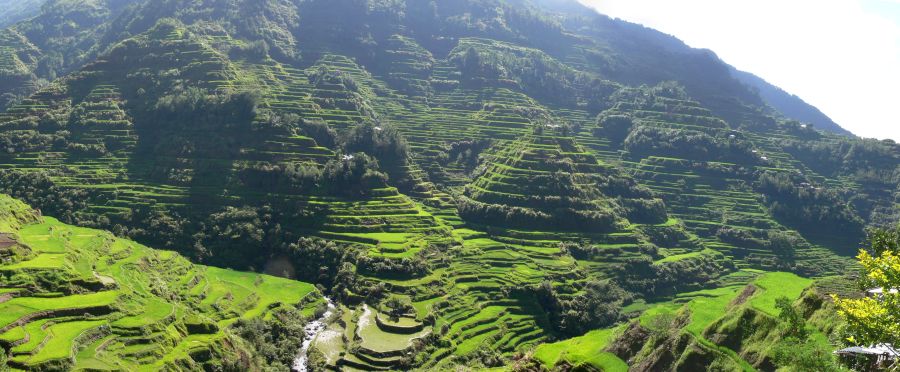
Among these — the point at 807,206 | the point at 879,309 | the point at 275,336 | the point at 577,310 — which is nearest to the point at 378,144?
the point at 577,310

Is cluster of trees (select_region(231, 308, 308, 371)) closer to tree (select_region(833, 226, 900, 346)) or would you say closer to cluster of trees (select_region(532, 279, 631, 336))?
cluster of trees (select_region(532, 279, 631, 336))

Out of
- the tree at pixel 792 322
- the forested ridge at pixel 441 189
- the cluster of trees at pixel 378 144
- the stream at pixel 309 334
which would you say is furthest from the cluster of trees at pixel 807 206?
the tree at pixel 792 322

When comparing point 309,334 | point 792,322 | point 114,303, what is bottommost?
point 309,334

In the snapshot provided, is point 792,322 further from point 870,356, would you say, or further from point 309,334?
point 309,334

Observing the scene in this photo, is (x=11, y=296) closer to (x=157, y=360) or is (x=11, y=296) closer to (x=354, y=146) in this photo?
(x=157, y=360)

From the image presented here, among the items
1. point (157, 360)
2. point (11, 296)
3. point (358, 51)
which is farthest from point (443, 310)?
point (358, 51)

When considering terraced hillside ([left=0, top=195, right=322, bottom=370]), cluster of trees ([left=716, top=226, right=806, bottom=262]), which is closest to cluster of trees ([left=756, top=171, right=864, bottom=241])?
cluster of trees ([left=716, top=226, right=806, bottom=262])

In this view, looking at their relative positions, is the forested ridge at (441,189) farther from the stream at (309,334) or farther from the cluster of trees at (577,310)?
the stream at (309,334)
